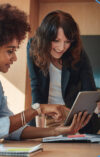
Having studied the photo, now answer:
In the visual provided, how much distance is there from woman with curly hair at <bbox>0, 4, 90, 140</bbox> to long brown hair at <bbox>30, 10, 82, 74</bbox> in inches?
16.8

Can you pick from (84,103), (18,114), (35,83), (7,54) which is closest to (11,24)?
(7,54)

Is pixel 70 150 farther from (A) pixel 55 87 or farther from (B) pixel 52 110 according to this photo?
(A) pixel 55 87

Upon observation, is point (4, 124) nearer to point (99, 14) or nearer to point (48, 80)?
point (48, 80)

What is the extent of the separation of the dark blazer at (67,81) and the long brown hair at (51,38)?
4 cm

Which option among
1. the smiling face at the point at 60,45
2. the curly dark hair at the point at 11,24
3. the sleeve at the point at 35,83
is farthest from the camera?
the sleeve at the point at 35,83

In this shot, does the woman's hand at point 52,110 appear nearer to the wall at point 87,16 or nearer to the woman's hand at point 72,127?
the woman's hand at point 72,127

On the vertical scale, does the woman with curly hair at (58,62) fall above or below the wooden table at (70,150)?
above

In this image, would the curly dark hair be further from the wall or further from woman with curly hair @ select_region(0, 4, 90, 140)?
the wall

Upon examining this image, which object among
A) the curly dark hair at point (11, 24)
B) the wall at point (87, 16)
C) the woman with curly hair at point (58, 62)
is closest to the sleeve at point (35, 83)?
the woman with curly hair at point (58, 62)

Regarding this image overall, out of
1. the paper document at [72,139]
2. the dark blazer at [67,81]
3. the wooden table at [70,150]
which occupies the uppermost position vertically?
the dark blazer at [67,81]

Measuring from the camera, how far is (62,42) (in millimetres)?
2008

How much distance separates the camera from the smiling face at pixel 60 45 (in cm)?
201

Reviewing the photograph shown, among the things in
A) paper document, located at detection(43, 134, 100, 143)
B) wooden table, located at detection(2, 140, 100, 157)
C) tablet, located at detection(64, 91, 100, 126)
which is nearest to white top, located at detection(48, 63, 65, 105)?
tablet, located at detection(64, 91, 100, 126)

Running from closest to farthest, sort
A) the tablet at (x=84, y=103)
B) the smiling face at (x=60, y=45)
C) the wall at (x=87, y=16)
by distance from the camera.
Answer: the tablet at (x=84, y=103)
the smiling face at (x=60, y=45)
the wall at (x=87, y=16)
